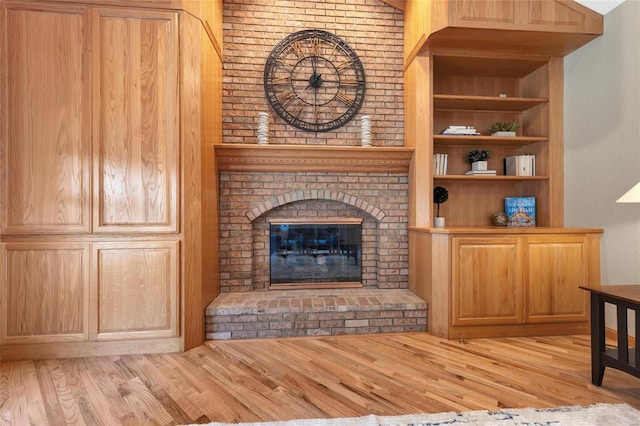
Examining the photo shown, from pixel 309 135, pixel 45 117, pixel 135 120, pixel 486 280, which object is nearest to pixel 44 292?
pixel 45 117

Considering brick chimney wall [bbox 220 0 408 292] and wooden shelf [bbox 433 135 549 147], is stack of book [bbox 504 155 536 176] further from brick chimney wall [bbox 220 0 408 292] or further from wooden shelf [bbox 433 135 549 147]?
brick chimney wall [bbox 220 0 408 292]

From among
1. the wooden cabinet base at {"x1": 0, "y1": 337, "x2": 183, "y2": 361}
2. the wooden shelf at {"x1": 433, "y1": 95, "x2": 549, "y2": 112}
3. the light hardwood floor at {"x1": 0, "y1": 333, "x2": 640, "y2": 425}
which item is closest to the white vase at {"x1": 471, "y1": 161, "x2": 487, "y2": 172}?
the wooden shelf at {"x1": 433, "y1": 95, "x2": 549, "y2": 112}

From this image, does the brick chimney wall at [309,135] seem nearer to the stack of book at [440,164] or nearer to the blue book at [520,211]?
the stack of book at [440,164]

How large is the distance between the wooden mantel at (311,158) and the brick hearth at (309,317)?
48.1 inches

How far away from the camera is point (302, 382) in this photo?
6.25 feet

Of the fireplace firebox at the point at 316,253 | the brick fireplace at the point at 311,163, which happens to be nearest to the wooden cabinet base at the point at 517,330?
the brick fireplace at the point at 311,163

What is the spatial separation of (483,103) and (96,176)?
11.0 feet

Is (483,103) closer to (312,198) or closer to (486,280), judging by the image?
(486,280)

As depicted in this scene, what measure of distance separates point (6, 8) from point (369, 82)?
9.34 ft

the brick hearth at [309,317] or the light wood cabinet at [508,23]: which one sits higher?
the light wood cabinet at [508,23]

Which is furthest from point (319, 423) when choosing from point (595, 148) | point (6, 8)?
point (6, 8)

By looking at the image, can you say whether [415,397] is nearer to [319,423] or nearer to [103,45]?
[319,423]

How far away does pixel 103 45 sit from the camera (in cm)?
226

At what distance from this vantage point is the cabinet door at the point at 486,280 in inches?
99.4
